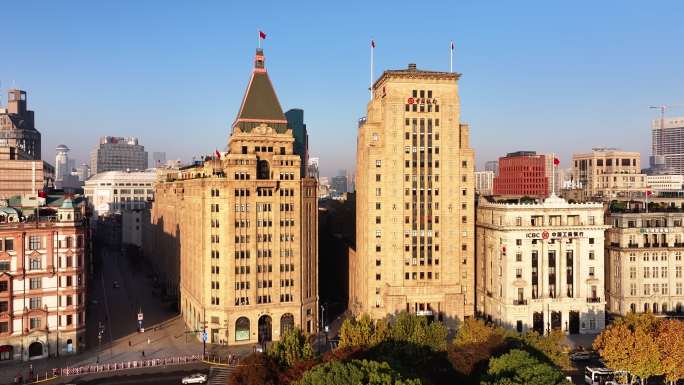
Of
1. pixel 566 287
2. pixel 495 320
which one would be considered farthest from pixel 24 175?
pixel 566 287

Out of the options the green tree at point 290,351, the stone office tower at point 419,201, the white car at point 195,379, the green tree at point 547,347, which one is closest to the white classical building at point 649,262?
the stone office tower at point 419,201

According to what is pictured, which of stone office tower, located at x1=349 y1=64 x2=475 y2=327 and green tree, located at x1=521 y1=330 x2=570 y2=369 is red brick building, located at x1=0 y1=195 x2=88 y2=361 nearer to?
stone office tower, located at x1=349 y1=64 x2=475 y2=327

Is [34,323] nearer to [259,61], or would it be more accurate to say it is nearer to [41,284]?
[41,284]

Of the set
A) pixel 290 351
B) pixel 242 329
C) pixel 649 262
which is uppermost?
pixel 649 262

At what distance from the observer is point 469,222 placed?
147250mm

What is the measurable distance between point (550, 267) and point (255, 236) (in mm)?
72015

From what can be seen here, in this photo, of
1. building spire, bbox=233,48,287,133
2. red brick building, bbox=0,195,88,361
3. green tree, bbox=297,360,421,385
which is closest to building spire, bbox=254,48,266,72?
building spire, bbox=233,48,287,133

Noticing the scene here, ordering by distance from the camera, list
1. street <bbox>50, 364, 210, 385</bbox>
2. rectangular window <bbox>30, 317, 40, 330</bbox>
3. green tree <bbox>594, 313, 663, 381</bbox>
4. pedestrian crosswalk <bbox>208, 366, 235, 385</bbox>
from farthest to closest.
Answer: rectangular window <bbox>30, 317, 40, 330</bbox>
pedestrian crosswalk <bbox>208, 366, 235, 385</bbox>
street <bbox>50, 364, 210, 385</bbox>
green tree <bbox>594, 313, 663, 381</bbox>

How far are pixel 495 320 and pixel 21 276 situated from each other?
4262 inches

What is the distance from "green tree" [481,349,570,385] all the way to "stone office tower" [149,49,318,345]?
2610 inches

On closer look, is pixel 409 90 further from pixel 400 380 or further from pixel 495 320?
pixel 400 380

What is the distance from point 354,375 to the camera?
216 ft

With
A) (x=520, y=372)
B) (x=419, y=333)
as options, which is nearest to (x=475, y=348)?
(x=419, y=333)

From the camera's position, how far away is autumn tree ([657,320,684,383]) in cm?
9525
